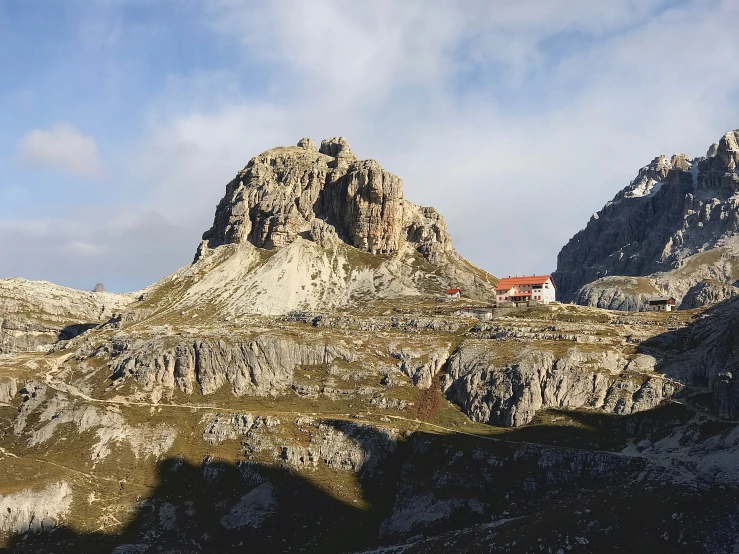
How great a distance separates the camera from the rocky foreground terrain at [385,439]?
83744mm

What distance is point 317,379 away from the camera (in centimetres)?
14750

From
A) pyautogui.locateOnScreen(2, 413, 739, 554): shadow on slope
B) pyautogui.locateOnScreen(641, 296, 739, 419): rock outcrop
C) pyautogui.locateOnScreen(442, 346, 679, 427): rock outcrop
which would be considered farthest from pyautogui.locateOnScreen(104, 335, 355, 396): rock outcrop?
pyautogui.locateOnScreen(641, 296, 739, 419): rock outcrop

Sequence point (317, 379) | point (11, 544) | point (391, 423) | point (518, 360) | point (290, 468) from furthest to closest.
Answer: point (317, 379)
point (518, 360)
point (391, 423)
point (290, 468)
point (11, 544)

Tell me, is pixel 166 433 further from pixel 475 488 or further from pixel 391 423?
pixel 475 488

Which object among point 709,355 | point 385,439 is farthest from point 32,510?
point 709,355

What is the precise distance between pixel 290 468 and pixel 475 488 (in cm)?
3400

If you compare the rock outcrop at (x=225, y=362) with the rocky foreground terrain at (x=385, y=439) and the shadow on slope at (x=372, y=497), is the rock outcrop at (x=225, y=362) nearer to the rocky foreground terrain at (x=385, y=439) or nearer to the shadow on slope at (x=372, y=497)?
the rocky foreground terrain at (x=385, y=439)

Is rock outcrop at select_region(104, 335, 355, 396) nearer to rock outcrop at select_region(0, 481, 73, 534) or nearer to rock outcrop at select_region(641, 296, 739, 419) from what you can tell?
rock outcrop at select_region(0, 481, 73, 534)

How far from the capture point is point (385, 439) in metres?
122

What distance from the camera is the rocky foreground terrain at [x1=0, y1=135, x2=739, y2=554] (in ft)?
275

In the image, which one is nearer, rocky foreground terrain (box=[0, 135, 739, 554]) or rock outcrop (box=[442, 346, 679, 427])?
rocky foreground terrain (box=[0, 135, 739, 554])

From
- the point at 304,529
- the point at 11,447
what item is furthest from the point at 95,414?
the point at 304,529

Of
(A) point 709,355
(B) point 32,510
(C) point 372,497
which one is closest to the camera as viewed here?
(B) point 32,510

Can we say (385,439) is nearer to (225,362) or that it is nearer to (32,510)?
(225,362)
